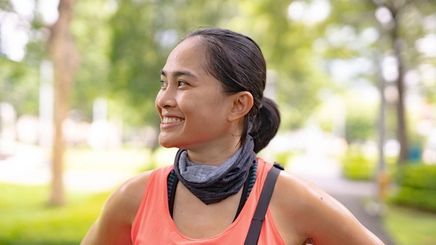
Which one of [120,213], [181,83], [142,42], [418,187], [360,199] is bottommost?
[360,199]

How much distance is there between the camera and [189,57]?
163 centimetres

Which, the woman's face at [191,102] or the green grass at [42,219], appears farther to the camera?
the green grass at [42,219]

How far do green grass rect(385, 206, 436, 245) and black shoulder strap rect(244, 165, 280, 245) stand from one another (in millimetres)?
8835

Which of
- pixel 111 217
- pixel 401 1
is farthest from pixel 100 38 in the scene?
pixel 111 217

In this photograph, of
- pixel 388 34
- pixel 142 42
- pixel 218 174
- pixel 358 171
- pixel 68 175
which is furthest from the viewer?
pixel 358 171

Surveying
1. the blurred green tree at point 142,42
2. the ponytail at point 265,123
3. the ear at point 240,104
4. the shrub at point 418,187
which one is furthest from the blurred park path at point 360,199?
the ear at point 240,104

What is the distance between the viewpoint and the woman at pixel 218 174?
63.1 inches

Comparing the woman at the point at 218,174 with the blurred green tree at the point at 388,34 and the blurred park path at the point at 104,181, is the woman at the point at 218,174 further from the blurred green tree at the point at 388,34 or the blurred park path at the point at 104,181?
the blurred green tree at the point at 388,34

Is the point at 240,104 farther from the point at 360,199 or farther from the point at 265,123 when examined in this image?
the point at 360,199

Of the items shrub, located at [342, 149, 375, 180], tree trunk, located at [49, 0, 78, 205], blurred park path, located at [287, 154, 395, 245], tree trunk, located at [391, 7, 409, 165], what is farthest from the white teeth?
shrub, located at [342, 149, 375, 180]

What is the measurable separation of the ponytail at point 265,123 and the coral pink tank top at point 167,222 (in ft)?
0.46

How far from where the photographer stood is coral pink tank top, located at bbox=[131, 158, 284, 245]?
1.56 m

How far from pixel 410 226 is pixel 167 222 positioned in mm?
11064

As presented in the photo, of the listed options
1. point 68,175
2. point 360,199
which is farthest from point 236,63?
point 68,175
